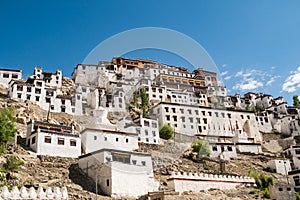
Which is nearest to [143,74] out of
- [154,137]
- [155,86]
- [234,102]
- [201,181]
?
[155,86]

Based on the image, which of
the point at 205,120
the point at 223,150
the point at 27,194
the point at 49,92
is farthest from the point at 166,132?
the point at 27,194

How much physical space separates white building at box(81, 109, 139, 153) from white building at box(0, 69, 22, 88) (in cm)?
1884

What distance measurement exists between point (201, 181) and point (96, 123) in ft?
32.8

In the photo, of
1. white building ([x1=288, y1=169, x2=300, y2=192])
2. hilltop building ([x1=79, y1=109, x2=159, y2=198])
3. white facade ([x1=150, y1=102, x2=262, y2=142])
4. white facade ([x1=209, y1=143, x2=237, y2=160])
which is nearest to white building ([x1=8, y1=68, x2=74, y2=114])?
white facade ([x1=150, y1=102, x2=262, y2=142])

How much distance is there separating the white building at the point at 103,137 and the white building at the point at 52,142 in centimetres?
94

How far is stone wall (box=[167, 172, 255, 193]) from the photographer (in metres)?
22.7

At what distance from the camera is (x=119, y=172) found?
2136 cm

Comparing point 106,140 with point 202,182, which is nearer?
point 202,182

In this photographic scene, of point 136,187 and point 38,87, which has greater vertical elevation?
point 38,87

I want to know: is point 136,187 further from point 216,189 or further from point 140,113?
point 140,113

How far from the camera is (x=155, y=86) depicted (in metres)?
47.8

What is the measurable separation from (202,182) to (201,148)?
8.80m

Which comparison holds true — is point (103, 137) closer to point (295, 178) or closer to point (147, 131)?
point (147, 131)

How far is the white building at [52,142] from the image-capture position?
2445 cm
